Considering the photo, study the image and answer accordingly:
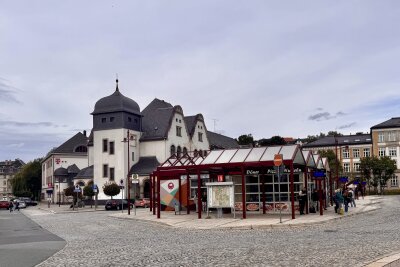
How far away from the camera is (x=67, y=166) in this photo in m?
98.2

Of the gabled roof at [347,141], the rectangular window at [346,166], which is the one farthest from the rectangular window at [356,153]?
the rectangular window at [346,166]

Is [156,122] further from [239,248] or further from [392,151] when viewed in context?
[239,248]

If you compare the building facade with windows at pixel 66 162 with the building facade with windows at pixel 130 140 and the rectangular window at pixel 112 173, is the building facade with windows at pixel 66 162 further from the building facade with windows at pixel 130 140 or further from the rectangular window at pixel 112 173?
the rectangular window at pixel 112 173

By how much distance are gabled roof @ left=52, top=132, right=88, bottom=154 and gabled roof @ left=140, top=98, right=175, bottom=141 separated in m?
23.6

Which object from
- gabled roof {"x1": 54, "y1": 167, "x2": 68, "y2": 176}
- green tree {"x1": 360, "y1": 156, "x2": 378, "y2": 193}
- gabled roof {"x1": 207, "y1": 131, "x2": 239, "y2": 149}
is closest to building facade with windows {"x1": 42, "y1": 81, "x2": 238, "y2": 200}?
gabled roof {"x1": 207, "y1": 131, "x2": 239, "y2": 149}

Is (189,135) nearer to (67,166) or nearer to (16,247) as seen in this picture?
(67,166)

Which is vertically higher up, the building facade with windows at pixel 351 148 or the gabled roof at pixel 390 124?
the gabled roof at pixel 390 124

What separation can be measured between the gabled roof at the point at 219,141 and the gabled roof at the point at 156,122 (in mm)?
16014

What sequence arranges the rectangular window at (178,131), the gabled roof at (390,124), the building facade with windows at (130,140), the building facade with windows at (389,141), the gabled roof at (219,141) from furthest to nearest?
the gabled roof at (390,124) < the building facade with windows at (389,141) < the gabled roof at (219,141) < the rectangular window at (178,131) < the building facade with windows at (130,140)

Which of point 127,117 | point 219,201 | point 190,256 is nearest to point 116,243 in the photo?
point 190,256

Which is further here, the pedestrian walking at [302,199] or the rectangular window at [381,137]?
the rectangular window at [381,137]

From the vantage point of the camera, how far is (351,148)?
352 ft

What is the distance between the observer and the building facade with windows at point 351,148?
348 feet

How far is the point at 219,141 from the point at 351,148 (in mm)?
29438
